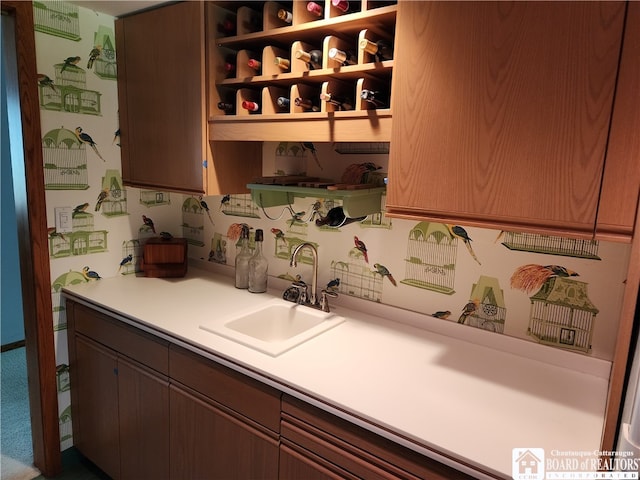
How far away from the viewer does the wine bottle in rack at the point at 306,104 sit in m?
1.50

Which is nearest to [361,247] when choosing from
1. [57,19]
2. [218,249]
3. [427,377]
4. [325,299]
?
[325,299]

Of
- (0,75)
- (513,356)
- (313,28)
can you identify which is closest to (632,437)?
(513,356)

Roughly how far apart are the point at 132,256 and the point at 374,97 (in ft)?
5.28

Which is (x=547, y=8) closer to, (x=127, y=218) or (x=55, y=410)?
(x=127, y=218)

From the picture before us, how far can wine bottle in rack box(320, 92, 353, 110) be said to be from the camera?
1.40 metres

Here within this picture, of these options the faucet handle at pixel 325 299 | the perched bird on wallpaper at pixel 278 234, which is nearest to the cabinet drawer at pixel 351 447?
the faucet handle at pixel 325 299

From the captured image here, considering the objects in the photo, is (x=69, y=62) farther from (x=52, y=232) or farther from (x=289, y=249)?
(x=289, y=249)

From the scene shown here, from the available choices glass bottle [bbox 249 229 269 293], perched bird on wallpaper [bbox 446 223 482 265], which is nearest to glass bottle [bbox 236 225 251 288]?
glass bottle [bbox 249 229 269 293]

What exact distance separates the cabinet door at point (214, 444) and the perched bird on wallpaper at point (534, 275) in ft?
3.15

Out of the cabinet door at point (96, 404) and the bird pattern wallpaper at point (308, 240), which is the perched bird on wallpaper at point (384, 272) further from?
the cabinet door at point (96, 404)

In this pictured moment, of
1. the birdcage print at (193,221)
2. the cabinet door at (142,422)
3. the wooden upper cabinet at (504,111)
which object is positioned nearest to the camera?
the wooden upper cabinet at (504,111)
